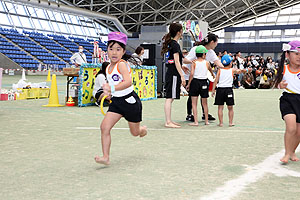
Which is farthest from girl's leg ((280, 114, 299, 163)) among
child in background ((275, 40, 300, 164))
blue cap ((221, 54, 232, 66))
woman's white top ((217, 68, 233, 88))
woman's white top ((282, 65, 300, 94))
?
blue cap ((221, 54, 232, 66))

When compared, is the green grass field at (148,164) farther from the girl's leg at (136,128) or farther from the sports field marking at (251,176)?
the girl's leg at (136,128)

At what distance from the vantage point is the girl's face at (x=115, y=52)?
3443 millimetres

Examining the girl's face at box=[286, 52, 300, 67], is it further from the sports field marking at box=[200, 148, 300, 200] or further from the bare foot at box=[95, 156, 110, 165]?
the bare foot at box=[95, 156, 110, 165]

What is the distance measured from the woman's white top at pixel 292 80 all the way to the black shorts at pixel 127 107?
1.46m

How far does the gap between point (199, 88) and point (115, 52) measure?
296 cm

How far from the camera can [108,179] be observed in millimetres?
2936

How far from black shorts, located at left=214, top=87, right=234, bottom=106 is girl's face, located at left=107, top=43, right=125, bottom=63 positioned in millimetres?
2985

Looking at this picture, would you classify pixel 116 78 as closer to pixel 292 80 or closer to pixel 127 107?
pixel 127 107

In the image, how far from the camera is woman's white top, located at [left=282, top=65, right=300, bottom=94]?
3.58 meters

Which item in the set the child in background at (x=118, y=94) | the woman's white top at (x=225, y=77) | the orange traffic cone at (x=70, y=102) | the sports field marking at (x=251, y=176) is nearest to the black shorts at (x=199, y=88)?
the woman's white top at (x=225, y=77)

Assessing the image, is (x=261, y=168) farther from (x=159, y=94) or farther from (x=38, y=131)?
(x=159, y=94)

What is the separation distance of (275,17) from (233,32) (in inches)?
231

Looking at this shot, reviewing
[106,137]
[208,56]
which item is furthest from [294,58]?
[208,56]

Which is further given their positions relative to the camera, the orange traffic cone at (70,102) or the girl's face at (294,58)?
the orange traffic cone at (70,102)
